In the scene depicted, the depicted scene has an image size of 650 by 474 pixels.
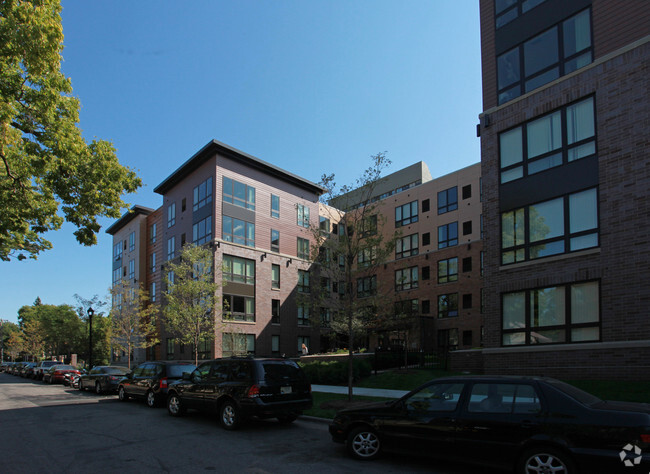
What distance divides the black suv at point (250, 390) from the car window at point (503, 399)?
5.21 m

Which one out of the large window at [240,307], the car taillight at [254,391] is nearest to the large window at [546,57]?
the car taillight at [254,391]

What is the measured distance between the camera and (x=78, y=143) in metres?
12.1

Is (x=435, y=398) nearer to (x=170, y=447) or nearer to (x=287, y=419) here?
(x=170, y=447)

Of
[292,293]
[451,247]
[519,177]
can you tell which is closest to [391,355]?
[519,177]

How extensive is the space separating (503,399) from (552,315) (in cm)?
1036

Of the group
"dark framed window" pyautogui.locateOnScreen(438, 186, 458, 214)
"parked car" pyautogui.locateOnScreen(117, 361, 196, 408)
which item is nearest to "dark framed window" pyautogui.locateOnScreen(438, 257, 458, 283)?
"dark framed window" pyautogui.locateOnScreen(438, 186, 458, 214)

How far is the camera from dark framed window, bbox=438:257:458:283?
34681 millimetres

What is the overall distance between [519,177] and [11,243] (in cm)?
1850

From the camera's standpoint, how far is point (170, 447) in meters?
8.83

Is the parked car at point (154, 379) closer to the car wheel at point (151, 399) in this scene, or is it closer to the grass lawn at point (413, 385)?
the car wheel at point (151, 399)

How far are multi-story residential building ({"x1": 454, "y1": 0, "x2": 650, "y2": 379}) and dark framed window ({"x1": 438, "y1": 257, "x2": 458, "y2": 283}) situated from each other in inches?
678

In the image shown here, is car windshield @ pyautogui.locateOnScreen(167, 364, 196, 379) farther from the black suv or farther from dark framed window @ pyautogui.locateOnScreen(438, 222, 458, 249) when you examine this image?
dark framed window @ pyautogui.locateOnScreen(438, 222, 458, 249)

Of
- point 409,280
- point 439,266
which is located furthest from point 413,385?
point 409,280

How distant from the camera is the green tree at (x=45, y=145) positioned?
10.2 metres
